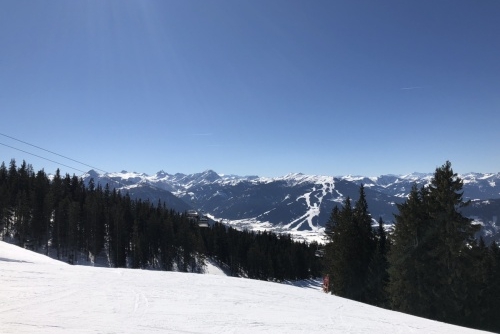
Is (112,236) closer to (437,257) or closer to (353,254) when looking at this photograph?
(353,254)

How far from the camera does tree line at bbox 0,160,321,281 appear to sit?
65.9 metres

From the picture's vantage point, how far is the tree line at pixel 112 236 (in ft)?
216

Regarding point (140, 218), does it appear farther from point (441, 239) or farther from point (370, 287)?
point (441, 239)

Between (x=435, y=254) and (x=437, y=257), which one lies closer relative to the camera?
(x=435, y=254)

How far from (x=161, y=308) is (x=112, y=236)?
6715cm

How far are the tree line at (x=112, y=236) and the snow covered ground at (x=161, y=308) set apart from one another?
5877cm

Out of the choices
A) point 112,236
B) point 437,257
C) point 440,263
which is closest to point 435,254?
point 440,263

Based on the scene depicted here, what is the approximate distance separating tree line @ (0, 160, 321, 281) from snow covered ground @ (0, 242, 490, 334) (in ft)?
193

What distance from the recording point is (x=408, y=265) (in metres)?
24.1

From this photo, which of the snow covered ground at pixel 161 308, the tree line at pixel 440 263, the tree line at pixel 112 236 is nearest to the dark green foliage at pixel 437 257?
the tree line at pixel 440 263

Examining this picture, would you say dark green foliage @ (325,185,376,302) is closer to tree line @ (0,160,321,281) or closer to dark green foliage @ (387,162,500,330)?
dark green foliage @ (387,162,500,330)

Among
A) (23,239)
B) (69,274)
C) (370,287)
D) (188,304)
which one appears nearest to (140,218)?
(23,239)

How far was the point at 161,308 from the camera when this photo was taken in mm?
10266

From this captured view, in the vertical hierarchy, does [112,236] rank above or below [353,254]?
below
